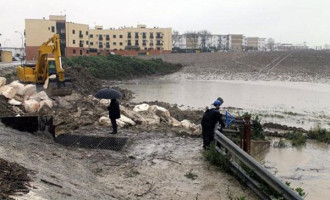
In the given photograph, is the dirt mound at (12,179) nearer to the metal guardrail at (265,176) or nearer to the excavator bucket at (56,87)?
the metal guardrail at (265,176)

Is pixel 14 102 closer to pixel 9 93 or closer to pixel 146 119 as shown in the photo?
pixel 9 93

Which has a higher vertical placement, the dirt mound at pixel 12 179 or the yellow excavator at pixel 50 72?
the yellow excavator at pixel 50 72

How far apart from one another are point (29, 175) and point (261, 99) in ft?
88.4

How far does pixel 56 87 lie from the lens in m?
20.9

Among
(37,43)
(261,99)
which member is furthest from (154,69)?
(37,43)

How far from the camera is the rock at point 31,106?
1416 centimetres

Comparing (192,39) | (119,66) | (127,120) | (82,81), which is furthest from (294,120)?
(192,39)

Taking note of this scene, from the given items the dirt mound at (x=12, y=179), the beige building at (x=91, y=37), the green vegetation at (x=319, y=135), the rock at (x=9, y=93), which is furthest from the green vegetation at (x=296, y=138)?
the beige building at (x=91, y=37)

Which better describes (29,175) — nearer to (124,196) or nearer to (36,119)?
(124,196)

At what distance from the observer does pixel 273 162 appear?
37.6ft

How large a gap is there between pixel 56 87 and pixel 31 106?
6.72 m

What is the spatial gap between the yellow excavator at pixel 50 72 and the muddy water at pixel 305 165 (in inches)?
455

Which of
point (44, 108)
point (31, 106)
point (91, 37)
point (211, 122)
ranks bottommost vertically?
point (44, 108)

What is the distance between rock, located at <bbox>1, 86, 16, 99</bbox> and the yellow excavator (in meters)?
4.68
